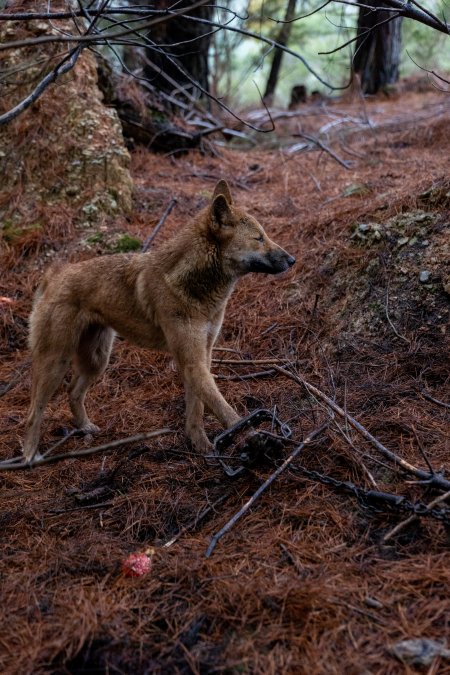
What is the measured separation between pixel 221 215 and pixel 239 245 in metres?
0.28

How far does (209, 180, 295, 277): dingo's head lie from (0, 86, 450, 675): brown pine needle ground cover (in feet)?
3.13

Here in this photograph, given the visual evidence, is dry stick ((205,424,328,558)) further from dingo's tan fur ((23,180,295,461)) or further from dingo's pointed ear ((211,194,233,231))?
dingo's pointed ear ((211,194,233,231))

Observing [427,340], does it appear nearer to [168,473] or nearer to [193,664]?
[168,473]

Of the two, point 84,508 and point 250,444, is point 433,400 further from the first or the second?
point 84,508

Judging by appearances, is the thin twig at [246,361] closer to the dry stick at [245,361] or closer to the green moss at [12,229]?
the dry stick at [245,361]

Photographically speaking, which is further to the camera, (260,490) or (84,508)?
(84,508)

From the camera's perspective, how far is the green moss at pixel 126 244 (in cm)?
704

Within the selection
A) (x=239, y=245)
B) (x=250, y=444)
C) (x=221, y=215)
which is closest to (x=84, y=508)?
(x=250, y=444)

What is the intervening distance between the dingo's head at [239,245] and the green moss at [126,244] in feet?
7.91

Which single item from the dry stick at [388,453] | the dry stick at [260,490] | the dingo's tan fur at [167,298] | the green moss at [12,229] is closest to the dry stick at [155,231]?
the green moss at [12,229]

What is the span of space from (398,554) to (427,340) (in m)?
2.18

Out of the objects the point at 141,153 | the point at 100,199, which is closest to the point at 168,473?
the point at 100,199

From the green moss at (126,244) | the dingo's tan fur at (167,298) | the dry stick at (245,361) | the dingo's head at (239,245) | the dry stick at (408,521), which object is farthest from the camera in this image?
the green moss at (126,244)

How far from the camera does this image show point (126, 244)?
23.2 feet
